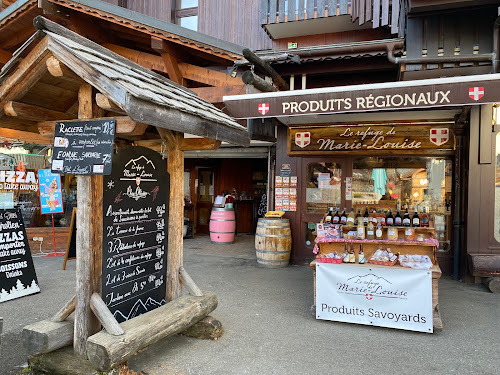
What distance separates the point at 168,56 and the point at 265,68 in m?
2.22

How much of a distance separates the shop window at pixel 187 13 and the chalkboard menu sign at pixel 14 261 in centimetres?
582

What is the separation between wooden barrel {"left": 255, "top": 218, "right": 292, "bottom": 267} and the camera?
23.2 feet

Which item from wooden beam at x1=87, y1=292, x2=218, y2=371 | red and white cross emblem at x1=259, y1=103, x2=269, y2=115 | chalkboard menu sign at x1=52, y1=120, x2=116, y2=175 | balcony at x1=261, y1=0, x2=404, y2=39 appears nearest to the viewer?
wooden beam at x1=87, y1=292, x2=218, y2=371

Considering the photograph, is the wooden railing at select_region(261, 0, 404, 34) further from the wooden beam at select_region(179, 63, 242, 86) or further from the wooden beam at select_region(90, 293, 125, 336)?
the wooden beam at select_region(90, 293, 125, 336)

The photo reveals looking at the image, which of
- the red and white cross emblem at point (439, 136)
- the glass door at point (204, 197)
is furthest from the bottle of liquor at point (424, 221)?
the glass door at point (204, 197)

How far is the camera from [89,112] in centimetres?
312

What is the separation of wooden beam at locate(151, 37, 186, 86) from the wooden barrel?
3.48 metres

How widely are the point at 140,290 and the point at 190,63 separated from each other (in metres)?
5.96

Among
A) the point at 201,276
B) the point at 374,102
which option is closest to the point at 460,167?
the point at 374,102

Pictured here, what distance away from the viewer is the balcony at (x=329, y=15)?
6758 mm

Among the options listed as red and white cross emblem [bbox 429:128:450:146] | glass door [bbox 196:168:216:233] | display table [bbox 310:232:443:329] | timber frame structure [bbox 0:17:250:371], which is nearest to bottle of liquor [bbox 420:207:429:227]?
display table [bbox 310:232:443:329]

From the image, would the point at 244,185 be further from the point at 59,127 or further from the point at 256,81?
the point at 59,127

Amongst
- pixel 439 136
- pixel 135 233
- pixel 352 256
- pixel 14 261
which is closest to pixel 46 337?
pixel 135 233

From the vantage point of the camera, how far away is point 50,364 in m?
3.02
